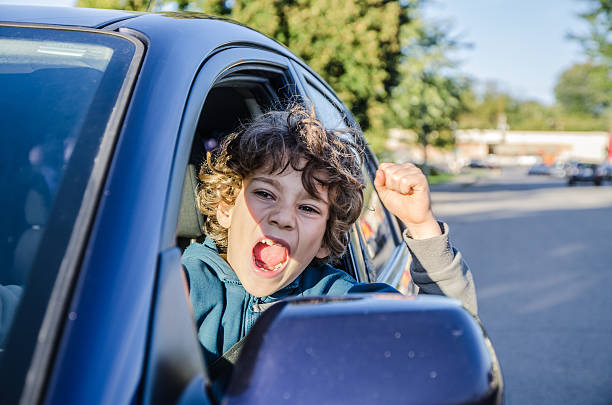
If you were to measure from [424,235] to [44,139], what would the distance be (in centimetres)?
111

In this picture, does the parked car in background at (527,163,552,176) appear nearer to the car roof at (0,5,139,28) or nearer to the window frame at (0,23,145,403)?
the car roof at (0,5,139,28)

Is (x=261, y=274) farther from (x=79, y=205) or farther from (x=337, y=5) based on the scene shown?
(x=337, y=5)

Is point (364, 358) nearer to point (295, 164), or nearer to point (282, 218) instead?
point (282, 218)

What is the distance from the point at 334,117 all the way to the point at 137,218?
6.25 feet

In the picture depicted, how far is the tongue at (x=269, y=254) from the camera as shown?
1635 mm

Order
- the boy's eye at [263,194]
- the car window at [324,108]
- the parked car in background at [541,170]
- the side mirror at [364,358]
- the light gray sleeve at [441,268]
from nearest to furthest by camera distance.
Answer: the side mirror at [364,358] < the boy's eye at [263,194] < the light gray sleeve at [441,268] < the car window at [324,108] < the parked car in background at [541,170]

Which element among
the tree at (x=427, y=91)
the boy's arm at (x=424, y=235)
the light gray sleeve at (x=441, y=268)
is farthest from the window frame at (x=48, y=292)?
the tree at (x=427, y=91)

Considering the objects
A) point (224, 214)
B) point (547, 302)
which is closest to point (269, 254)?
point (224, 214)

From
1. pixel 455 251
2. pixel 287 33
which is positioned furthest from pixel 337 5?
pixel 455 251

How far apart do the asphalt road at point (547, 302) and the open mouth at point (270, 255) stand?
3.40 m

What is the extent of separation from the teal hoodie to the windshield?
48cm

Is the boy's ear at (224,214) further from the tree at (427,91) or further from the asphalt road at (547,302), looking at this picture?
the tree at (427,91)

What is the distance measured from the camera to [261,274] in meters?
1.61

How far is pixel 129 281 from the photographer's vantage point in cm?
91
